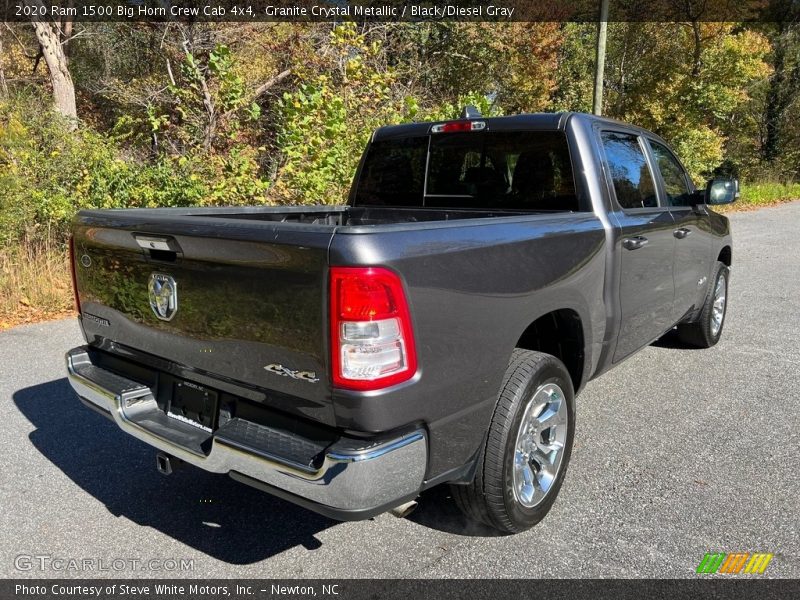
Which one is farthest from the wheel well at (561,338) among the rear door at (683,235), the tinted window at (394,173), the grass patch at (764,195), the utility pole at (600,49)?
the grass patch at (764,195)

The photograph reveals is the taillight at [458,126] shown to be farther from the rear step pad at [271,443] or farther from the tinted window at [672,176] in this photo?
the rear step pad at [271,443]

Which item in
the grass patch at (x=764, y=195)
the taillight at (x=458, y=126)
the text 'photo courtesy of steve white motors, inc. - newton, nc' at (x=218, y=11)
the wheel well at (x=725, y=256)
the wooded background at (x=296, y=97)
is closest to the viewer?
the taillight at (x=458, y=126)

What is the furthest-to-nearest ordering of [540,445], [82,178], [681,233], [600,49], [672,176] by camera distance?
[600,49], [82,178], [672,176], [681,233], [540,445]

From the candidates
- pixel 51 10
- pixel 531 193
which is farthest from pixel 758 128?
pixel 531 193

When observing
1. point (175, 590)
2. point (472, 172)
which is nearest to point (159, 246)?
point (175, 590)

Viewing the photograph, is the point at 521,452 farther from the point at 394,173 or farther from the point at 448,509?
the point at 394,173

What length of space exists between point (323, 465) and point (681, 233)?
3395 millimetres

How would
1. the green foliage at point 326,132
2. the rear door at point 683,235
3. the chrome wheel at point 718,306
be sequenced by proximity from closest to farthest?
the rear door at point 683,235 → the chrome wheel at point 718,306 → the green foliage at point 326,132

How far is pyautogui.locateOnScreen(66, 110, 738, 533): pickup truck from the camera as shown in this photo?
2064mm

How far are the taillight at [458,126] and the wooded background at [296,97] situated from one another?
486cm

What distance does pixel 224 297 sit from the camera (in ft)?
7.67

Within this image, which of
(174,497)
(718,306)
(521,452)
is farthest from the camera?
(718,306)

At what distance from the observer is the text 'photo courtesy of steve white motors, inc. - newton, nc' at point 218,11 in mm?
Result: 15164

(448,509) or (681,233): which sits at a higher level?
(681,233)
